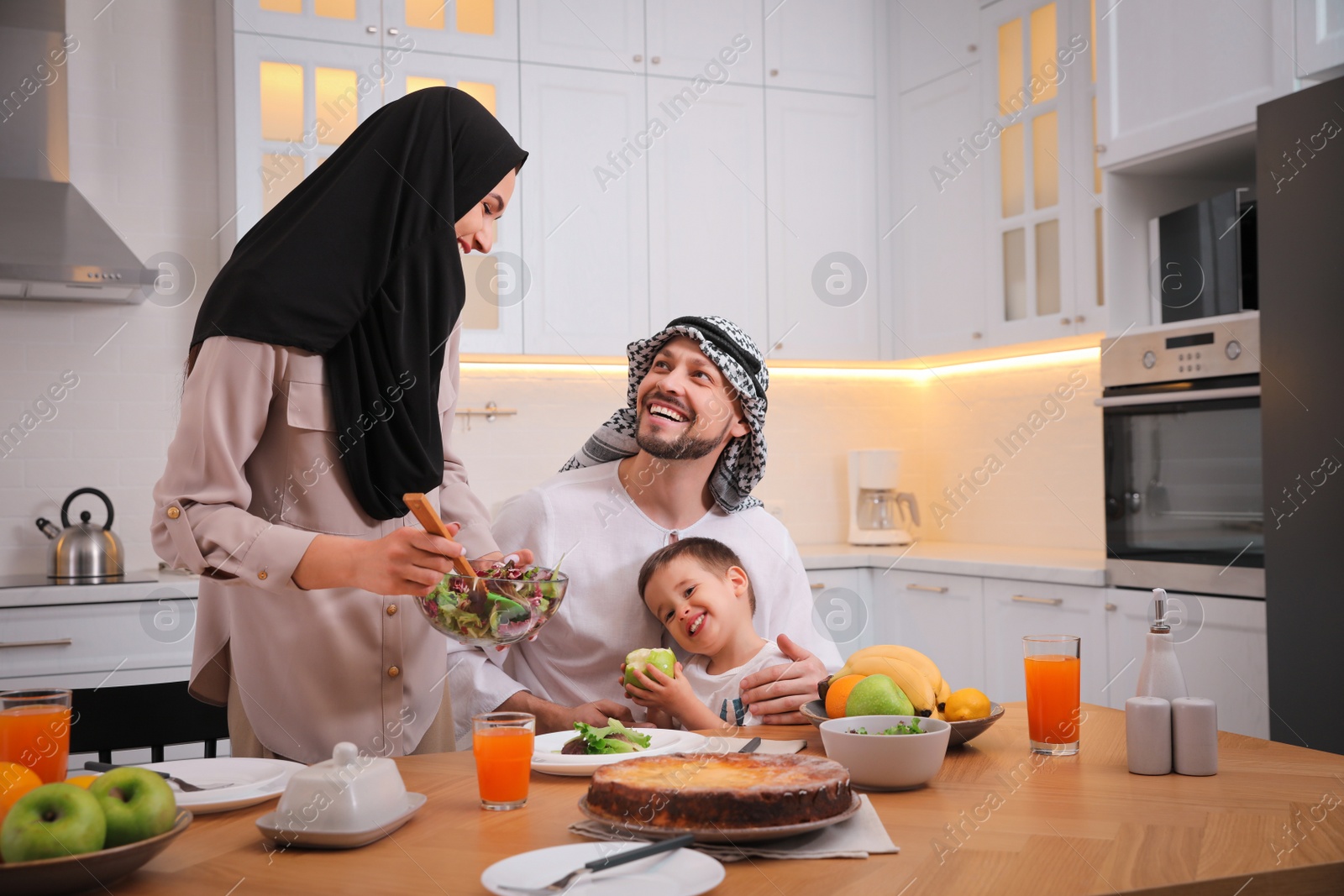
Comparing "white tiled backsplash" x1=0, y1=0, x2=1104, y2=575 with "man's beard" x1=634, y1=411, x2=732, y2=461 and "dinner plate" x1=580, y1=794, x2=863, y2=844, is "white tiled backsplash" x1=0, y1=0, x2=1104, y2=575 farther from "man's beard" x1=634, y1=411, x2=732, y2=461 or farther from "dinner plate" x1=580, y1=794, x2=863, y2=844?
"dinner plate" x1=580, y1=794, x2=863, y2=844

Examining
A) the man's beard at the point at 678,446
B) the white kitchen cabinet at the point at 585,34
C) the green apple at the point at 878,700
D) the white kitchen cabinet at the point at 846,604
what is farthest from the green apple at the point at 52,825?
the white kitchen cabinet at the point at 585,34

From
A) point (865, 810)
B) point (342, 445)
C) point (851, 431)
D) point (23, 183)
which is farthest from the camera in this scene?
point (851, 431)

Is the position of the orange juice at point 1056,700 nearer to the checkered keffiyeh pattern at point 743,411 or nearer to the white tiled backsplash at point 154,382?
the checkered keffiyeh pattern at point 743,411

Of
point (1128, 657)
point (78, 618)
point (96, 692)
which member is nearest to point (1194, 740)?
point (96, 692)

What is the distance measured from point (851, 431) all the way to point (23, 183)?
3143mm

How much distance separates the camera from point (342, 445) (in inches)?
61.3

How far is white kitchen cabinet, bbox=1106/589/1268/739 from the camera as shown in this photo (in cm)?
273

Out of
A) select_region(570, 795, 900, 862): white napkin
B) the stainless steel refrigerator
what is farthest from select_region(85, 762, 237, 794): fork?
the stainless steel refrigerator

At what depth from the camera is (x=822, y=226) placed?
14.3ft

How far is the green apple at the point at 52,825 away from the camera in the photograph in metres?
0.88

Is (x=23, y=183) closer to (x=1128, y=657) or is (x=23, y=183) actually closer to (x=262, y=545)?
(x=262, y=545)

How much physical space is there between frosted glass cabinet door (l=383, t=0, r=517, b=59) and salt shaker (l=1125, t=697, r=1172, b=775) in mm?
3237

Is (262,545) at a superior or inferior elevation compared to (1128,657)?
superior

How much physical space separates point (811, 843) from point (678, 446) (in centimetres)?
110
